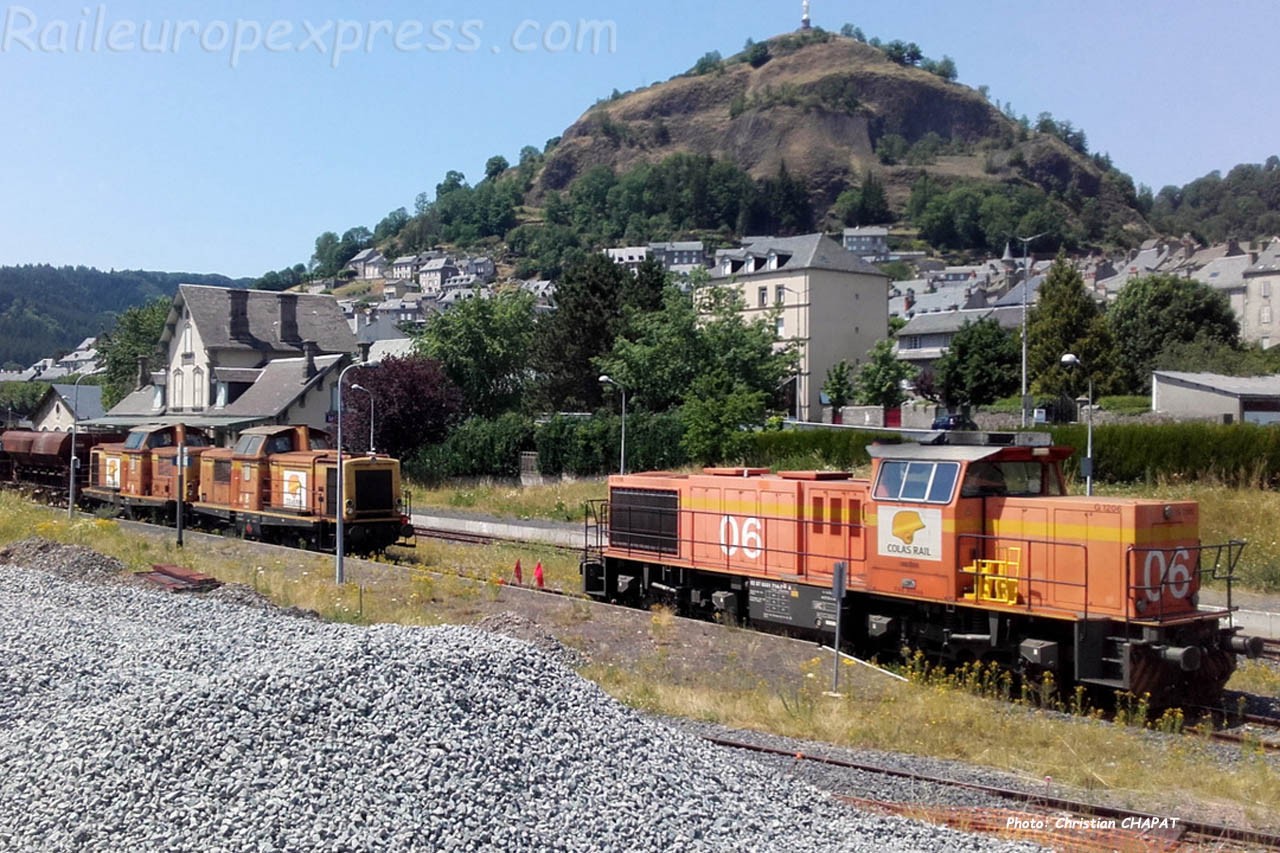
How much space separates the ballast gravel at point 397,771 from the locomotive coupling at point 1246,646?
7.69m

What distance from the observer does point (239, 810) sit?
7977mm

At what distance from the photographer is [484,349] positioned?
61.0m

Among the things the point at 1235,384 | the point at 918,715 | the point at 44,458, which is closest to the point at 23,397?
the point at 44,458

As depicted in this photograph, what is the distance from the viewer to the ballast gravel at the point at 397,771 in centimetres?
796

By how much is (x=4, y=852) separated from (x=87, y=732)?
4.89 feet

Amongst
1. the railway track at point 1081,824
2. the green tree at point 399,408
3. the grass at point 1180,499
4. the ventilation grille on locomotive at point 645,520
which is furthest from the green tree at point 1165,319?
the railway track at point 1081,824

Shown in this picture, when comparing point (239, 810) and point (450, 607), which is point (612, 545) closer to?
point (450, 607)

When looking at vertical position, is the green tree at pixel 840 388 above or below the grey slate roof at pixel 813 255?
below

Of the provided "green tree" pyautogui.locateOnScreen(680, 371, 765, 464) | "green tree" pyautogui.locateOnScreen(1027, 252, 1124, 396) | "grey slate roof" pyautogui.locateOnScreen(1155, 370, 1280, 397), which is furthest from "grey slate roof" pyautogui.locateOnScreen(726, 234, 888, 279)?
"grey slate roof" pyautogui.locateOnScreen(1155, 370, 1280, 397)

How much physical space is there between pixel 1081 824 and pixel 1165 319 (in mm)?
64892

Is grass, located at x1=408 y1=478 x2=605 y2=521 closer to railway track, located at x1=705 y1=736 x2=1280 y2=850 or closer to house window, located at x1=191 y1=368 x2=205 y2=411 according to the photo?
house window, located at x1=191 y1=368 x2=205 y2=411

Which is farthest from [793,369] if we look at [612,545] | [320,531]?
[612,545]

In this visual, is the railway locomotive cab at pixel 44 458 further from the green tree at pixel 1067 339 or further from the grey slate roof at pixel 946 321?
the grey slate roof at pixel 946 321

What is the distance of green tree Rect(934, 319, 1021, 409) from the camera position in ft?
199
